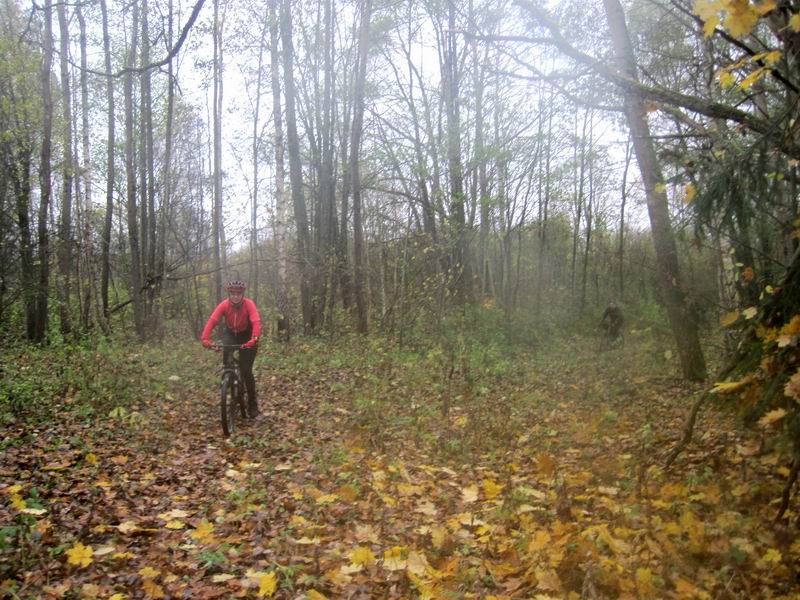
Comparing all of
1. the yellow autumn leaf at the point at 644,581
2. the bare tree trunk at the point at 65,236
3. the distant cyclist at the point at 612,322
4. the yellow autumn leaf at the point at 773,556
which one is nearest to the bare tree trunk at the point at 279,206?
the bare tree trunk at the point at 65,236

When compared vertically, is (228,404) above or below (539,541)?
above

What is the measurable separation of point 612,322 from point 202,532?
13.4 m

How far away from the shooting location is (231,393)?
7930 mm

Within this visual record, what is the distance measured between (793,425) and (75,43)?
21102mm

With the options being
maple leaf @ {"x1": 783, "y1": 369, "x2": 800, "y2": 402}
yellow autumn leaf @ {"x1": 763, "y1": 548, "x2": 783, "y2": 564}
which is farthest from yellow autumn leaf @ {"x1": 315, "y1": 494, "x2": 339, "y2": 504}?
maple leaf @ {"x1": 783, "y1": 369, "x2": 800, "y2": 402}

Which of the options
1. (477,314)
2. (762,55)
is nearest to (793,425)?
(762,55)

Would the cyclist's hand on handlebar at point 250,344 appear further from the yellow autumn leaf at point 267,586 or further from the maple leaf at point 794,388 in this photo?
the maple leaf at point 794,388

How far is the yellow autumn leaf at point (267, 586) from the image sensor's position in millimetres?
3531

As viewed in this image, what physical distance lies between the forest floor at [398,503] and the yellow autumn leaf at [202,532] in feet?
0.18

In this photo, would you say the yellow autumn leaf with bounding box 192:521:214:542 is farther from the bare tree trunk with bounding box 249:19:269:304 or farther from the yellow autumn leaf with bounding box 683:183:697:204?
the bare tree trunk with bounding box 249:19:269:304

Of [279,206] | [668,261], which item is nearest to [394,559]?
[668,261]

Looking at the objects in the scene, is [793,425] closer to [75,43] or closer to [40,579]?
[40,579]

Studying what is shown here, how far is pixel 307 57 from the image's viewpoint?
806 inches

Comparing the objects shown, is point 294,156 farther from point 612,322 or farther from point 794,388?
point 794,388
